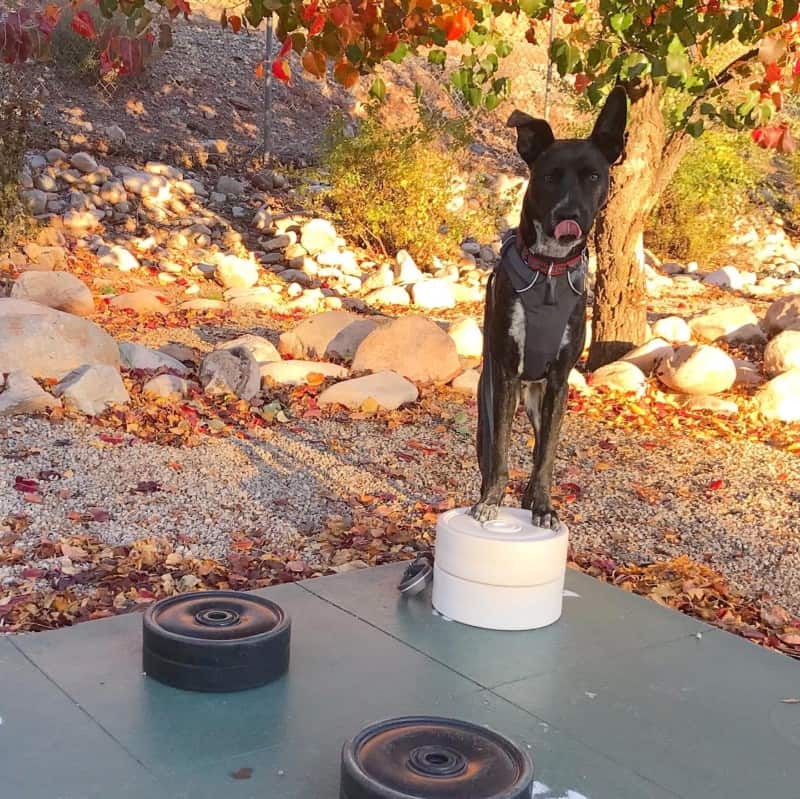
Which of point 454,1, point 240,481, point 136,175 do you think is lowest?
point 240,481

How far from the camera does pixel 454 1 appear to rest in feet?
17.4

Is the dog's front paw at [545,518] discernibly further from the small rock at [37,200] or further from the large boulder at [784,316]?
the small rock at [37,200]

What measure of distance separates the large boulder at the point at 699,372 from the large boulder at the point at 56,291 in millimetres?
5303

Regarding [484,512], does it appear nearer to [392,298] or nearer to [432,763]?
[432,763]

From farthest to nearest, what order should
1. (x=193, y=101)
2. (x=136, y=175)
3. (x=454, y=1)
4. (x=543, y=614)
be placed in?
(x=193, y=101) → (x=136, y=175) → (x=454, y=1) → (x=543, y=614)

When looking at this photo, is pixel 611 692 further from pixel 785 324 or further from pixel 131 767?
pixel 785 324

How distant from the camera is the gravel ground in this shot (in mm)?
5258

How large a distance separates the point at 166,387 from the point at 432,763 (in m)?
5.08

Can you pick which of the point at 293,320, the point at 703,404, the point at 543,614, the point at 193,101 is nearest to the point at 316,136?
the point at 193,101

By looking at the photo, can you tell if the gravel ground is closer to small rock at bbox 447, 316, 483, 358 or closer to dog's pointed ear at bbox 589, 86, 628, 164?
small rock at bbox 447, 316, 483, 358

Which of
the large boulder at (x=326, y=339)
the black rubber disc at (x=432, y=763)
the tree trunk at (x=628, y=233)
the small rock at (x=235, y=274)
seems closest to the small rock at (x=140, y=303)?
the small rock at (x=235, y=274)

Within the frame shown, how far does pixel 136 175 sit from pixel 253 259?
120 inches

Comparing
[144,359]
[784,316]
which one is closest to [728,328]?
[784,316]

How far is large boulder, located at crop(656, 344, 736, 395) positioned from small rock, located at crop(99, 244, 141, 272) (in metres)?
6.71
